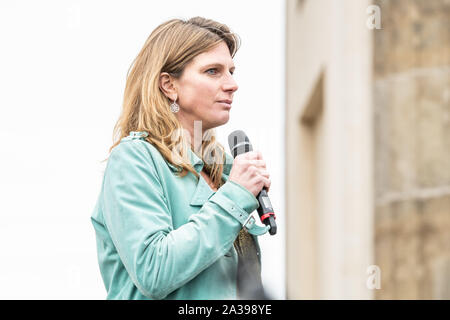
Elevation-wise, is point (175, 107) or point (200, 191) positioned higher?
point (175, 107)

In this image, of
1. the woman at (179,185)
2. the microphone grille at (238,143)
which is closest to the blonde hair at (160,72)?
the woman at (179,185)

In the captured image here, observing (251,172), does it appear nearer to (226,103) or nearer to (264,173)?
(264,173)

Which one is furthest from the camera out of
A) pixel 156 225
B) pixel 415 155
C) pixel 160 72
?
pixel 415 155

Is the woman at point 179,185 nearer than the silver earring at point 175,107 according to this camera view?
Yes

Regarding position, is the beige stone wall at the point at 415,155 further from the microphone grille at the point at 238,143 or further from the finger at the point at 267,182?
the finger at the point at 267,182

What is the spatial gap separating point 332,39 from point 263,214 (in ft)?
12.5

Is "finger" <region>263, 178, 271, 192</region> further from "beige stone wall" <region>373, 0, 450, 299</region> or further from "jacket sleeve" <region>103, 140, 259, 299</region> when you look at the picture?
"beige stone wall" <region>373, 0, 450, 299</region>

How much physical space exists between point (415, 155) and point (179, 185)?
276 cm

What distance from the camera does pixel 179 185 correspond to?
162 cm

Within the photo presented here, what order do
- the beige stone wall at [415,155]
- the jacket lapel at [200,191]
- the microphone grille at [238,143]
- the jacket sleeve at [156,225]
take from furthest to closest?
the beige stone wall at [415,155] → the microphone grille at [238,143] → the jacket lapel at [200,191] → the jacket sleeve at [156,225]

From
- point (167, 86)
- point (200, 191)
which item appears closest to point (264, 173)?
point (200, 191)

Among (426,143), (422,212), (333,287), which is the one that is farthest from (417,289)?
(333,287)

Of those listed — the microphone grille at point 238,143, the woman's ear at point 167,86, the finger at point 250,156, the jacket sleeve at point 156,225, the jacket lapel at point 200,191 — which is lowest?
the jacket sleeve at point 156,225

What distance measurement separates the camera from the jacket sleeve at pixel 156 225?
4.96 feet
